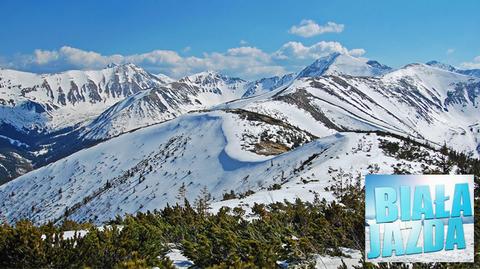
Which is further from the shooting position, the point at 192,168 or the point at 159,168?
the point at 159,168

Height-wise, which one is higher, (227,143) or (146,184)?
(227,143)

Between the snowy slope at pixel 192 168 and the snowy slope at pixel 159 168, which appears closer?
the snowy slope at pixel 192 168

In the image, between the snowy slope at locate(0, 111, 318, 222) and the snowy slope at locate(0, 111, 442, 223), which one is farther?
the snowy slope at locate(0, 111, 318, 222)

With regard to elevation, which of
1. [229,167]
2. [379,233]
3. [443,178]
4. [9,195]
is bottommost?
[9,195]

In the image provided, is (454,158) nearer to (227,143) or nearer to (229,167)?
(229,167)

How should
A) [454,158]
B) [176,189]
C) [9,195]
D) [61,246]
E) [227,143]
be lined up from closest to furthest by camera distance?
[61,246] < [454,158] < [176,189] < [227,143] < [9,195]

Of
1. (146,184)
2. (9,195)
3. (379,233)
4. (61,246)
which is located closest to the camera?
(379,233)

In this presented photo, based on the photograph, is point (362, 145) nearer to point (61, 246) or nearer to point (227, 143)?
point (227, 143)

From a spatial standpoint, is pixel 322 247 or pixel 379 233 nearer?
pixel 379 233

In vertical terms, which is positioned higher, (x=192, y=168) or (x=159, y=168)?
(x=192, y=168)

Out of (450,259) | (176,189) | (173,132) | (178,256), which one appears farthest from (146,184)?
(450,259)
